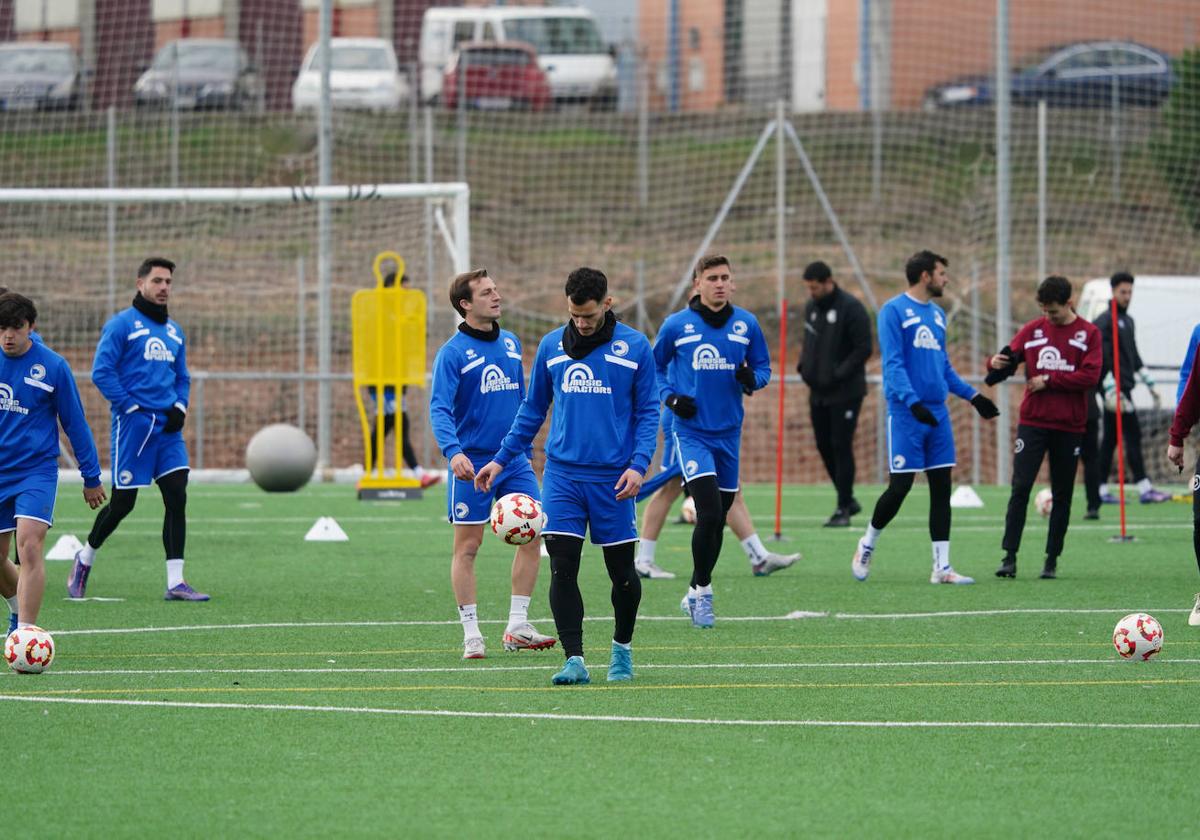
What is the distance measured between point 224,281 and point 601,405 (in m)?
19.8

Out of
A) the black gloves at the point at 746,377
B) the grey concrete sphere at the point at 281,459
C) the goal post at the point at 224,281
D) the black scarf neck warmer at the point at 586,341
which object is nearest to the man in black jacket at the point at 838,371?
the grey concrete sphere at the point at 281,459

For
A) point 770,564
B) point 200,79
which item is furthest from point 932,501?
point 200,79

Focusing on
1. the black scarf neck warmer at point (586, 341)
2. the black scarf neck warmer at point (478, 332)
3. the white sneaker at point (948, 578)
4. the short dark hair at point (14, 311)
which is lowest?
the white sneaker at point (948, 578)

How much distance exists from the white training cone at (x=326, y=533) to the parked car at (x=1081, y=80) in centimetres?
1588

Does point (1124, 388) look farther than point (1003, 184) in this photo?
No

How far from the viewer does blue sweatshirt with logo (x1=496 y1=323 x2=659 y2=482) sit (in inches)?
343

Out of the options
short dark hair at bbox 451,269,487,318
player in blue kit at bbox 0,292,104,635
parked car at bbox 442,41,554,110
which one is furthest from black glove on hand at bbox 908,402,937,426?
parked car at bbox 442,41,554,110

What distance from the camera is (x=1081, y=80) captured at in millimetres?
28953

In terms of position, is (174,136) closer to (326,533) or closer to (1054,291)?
(326,533)

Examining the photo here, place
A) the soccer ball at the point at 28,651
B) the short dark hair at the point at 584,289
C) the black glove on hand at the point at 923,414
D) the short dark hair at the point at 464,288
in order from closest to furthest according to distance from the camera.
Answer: the short dark hair at the point at 584,289
the soccer ball at the point at 28,651
the short dark hair at the point at 464,288
the black glove on hand at the point at 923,414

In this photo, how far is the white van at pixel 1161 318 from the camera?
79.3 ft

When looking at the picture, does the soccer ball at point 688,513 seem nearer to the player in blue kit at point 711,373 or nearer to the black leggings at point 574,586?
the player in blue kit at point 711,373

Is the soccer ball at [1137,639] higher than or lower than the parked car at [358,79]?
lower

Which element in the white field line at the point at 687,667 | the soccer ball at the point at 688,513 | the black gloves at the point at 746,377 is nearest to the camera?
the white field line at the point at 687,667
